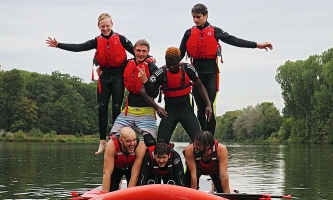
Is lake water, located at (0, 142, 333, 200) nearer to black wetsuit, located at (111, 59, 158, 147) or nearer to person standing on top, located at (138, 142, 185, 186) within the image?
black wetsuit, located at (111, 59, 158, 147)

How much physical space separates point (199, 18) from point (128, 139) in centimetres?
280

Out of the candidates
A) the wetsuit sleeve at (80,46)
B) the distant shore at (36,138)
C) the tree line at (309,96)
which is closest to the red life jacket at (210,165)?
the wetsuit sleeve at (80,46)

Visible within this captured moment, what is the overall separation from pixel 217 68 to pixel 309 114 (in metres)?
67.9

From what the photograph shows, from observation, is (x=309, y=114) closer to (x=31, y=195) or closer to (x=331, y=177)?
(x=331, y=177)

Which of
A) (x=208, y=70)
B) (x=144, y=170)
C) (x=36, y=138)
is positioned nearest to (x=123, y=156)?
(x=144, y=170)

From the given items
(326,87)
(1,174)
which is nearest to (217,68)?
(1,174)

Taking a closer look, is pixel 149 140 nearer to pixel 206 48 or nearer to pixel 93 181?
pixel 206 48

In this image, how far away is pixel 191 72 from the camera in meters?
10.1

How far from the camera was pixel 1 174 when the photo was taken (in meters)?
23.8

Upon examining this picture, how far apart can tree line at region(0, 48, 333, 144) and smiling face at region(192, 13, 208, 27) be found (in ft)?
199

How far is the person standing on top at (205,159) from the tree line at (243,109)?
62.0 meters

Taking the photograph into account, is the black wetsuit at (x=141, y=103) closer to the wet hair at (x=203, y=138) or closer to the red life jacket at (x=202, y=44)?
the red life jacket at (x=202, y=44)

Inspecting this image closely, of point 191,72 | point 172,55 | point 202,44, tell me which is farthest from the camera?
point 202,44

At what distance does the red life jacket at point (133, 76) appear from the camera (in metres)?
10.5
